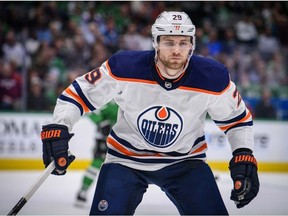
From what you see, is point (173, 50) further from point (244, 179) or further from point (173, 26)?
point (244, 179)

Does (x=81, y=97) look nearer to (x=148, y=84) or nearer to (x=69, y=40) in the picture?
(x=148, y=84)

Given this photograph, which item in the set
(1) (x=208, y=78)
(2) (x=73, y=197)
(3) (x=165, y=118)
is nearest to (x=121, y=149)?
(3) (x=165, y=118)

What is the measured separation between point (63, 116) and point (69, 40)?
5.79m

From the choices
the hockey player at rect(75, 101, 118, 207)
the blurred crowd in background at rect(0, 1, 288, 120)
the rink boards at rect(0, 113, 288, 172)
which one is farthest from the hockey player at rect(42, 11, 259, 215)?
the blurred crowd in background at rect(0, 1, 288, 120)

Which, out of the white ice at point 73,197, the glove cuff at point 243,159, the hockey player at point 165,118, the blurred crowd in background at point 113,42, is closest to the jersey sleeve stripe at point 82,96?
the hockey player at point 165,118

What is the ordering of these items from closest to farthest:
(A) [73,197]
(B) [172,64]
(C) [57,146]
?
(C) [57,146] < (B) [172,64] < (A) [73,197]

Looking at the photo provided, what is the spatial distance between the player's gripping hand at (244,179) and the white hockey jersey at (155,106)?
101mm

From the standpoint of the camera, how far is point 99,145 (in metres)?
5.10

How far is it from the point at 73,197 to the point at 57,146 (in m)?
2.92

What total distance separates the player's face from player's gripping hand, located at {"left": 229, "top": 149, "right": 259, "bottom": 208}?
520mm

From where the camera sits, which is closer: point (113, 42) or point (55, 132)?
point (55, 132)

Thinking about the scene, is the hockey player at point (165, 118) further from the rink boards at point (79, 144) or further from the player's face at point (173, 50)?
the rink boards at point (79, 144)

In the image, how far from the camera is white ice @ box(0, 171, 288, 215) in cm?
454

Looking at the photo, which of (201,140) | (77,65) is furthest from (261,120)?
(201,140)
